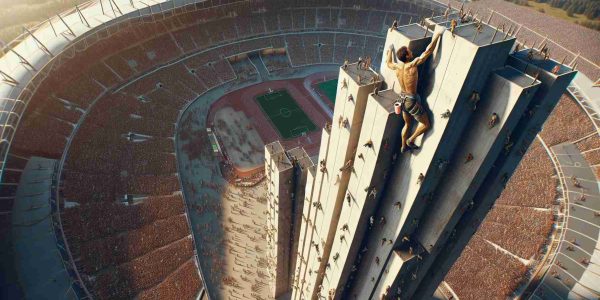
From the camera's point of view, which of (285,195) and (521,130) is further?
(285,195)

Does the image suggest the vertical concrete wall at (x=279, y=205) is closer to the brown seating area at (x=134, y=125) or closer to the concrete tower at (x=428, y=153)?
the concrete tower at (x=428, y=153)

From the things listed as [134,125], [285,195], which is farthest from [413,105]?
[134,125]

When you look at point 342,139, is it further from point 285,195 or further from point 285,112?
point 285,112

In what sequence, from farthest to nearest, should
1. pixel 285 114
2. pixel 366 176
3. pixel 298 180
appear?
pixel 285 114 < pixel 298 180 < pixel 366 176

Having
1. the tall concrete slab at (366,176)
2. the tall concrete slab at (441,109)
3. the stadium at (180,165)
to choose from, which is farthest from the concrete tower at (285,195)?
the stadium at (180,165)

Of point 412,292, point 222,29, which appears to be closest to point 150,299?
point 412,292

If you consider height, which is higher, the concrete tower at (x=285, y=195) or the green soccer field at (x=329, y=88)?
the green soccer field at (x=329, y=88)

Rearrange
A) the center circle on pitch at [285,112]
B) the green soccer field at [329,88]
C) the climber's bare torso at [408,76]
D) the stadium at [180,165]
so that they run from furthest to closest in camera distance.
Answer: the green soccer field at [329,88], the center circle on pitch at [285,112], the stadium at [180,165], the climber's bare torso at [408,76]

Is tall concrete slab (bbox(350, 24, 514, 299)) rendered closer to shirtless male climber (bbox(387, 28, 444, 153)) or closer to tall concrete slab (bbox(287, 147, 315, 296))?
shirtless male climber (bbox(387, 28, 444, 153))
